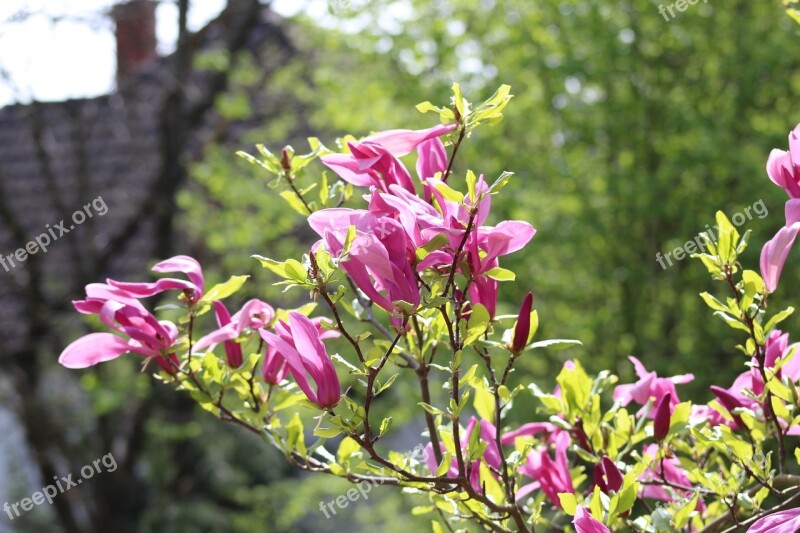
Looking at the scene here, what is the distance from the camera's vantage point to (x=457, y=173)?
5062 millimetres

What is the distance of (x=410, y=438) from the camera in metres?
7.84

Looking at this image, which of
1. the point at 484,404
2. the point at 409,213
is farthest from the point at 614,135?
the point at 409,213

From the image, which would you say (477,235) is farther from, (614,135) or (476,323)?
(614,135)

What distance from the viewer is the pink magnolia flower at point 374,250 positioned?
38.4 inches

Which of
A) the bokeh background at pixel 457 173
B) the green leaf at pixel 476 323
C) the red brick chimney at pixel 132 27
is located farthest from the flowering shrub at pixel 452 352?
the red brick chimney at pixel 132 27

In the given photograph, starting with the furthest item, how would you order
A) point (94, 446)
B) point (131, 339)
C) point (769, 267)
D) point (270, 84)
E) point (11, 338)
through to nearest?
1. point (11, 338)
2. point (270, 84)
3. point (94, 446)
4. point (131, 339)
5. point (769, 267)

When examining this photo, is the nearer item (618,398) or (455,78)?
(618,398)

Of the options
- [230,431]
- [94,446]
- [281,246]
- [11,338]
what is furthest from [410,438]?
[11,338]

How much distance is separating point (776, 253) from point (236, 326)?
28.5 inches

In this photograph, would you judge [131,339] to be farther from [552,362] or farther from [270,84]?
[270,84]

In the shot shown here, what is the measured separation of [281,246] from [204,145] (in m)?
0.96

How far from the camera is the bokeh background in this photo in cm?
435

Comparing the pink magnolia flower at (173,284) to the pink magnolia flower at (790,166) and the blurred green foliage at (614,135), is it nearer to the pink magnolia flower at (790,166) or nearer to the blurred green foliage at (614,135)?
the pink magnolia flower at (790,166)

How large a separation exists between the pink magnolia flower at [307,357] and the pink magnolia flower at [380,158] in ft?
0.67
